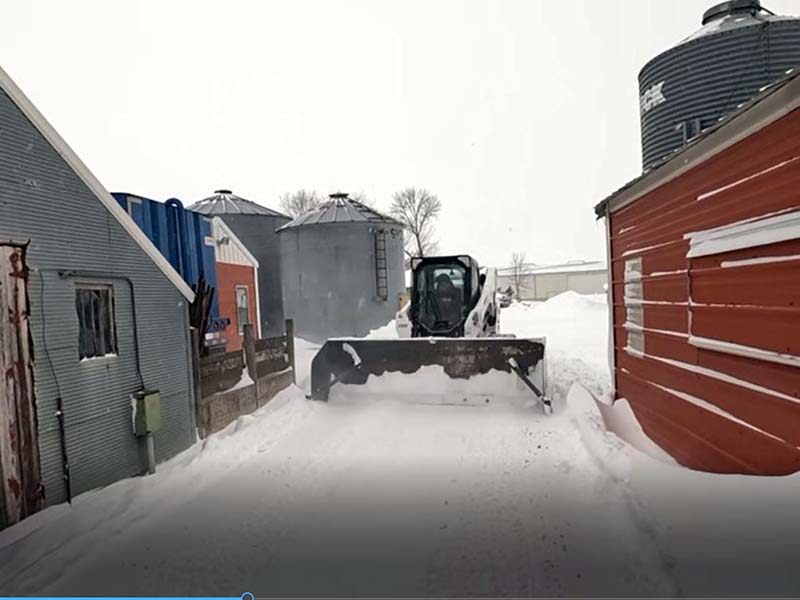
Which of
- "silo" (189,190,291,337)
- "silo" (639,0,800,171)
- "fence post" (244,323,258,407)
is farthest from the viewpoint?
"silo" (189,190,291,337)

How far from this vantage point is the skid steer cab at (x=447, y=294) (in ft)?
33.3

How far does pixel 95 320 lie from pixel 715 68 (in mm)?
8961

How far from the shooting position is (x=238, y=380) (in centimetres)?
834

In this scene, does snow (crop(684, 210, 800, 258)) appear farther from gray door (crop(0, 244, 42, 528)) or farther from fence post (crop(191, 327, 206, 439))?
fence post (crop(191, 327, 206, 439))

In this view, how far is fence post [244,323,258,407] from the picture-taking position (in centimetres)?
842

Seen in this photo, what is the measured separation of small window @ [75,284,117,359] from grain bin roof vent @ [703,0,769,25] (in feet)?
32.3

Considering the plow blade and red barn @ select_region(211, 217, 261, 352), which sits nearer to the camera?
the plow blade

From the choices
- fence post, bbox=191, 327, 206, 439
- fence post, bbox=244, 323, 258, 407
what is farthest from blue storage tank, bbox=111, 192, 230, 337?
fence post, bbox=191, 327, 206, 439

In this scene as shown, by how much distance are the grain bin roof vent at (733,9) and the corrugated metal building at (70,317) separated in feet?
30.7

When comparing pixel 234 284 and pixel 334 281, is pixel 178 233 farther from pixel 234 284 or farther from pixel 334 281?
pixel 334 281

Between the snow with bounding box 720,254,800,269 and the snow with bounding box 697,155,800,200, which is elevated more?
the snow with bounding box 697,155,800,200

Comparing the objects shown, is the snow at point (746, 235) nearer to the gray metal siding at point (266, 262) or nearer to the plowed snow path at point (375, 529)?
the plowed snow path at point (375, 529)

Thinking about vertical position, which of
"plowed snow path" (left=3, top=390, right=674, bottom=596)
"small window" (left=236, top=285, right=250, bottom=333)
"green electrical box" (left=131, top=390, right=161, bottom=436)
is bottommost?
"plowed snow path" (left=3, top=390, right=674, bottom=596)

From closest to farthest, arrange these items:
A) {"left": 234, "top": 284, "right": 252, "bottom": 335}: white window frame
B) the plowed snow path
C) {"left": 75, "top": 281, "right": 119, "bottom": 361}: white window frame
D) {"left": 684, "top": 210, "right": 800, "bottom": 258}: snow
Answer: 1. the plowed snow path
2. {"left": 684, "top": 210, "right": 800, "bottom": 258}: snow
3. {"left": 75, "top": 281, "right": 119, "bottom": 361}: white window frame
4. {"left": 234, "top": 284, "right": 252, "bottom": 335}: white window frame
